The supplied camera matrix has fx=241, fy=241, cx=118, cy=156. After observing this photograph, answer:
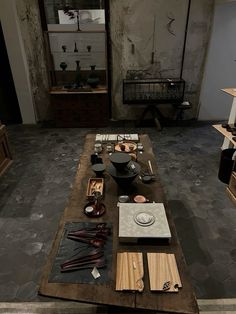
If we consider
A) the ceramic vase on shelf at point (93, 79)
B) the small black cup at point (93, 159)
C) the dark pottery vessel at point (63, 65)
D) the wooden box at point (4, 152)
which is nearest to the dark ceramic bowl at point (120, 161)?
the small black cup at point (93, 159)

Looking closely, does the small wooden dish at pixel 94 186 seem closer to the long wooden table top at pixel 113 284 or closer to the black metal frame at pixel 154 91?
the long wooden table top at pixel 113 284

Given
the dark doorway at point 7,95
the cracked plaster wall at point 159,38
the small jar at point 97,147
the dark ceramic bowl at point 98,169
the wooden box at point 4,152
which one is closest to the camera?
the dark ceramic bowl at point 98,169

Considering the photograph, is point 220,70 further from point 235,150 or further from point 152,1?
point 235,150

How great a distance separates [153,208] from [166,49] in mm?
3719

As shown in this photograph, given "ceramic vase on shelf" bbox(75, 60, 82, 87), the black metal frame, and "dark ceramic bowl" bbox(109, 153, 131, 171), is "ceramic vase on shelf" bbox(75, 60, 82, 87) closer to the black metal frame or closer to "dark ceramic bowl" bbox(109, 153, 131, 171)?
the black metal frame

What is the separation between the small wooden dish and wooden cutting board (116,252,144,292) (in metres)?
0.58

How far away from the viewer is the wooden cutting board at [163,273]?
1.28 m

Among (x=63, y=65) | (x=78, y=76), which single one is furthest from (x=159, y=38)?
(x=63, y=65)

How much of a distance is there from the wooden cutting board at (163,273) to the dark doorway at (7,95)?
14.3ft

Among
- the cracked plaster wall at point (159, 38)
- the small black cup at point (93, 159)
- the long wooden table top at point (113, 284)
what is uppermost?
the cracked plaster wall at point (159, 38)

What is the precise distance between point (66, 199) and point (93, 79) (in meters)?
2.64

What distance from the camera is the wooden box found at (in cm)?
340

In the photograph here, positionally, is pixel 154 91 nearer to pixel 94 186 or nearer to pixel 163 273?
pixel 94 186

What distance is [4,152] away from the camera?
3.54 m
